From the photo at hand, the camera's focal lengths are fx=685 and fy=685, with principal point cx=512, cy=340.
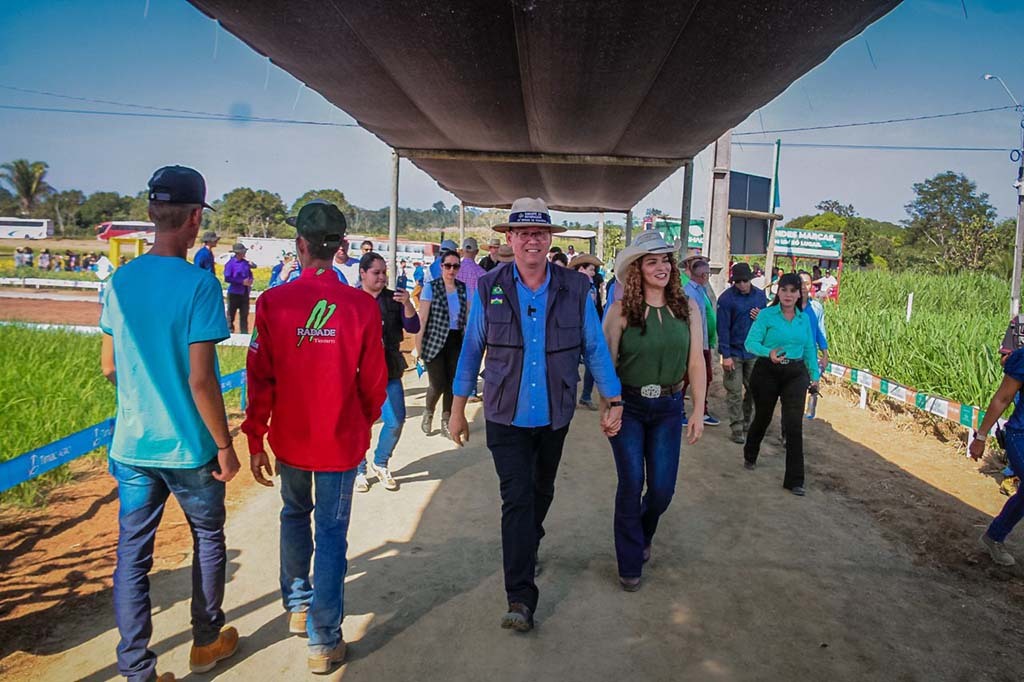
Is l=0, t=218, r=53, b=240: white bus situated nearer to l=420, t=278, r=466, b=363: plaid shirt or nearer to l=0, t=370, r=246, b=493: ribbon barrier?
l=420, t=278, r=466, b=363: plaid shirt

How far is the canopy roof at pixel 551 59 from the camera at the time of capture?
3.66 metres

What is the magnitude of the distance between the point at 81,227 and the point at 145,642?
275 feet

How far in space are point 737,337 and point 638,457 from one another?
4008 mm

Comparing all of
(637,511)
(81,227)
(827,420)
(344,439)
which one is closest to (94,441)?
(344,439)

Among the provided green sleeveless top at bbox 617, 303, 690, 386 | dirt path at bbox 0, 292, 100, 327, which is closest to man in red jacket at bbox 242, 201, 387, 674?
green sleeveless top at bbox 617, 303, 690, 386

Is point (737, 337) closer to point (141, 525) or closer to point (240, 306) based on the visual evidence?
point (141, 525)

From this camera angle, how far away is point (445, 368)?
6.80 m

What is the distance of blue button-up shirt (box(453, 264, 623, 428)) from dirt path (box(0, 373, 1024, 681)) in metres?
1.10

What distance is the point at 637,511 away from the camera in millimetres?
→ 3883

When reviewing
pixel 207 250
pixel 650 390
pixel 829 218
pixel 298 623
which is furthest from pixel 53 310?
pixel 829 218

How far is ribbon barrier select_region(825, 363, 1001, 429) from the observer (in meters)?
6.82

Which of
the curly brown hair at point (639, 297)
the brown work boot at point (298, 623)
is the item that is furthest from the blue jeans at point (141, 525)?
the curly brown hair at point (639, 297)

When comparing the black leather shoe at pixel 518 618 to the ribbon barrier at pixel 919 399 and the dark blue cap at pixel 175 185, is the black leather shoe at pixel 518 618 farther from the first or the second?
the ribbon barrier at pixel 919 399

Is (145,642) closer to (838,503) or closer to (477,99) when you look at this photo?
(477,99)
